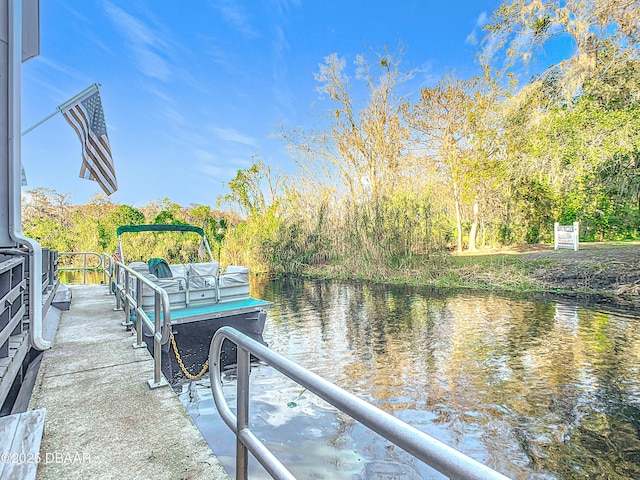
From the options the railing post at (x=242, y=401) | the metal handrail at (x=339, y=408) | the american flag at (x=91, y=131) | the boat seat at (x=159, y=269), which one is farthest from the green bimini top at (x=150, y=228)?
the railing post at (x=242, y=401)

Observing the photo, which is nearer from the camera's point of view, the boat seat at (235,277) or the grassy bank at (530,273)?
the boat seat at (235,277)

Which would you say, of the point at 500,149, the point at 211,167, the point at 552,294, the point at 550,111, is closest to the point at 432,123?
the point at 500,149

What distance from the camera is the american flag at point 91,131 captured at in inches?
185

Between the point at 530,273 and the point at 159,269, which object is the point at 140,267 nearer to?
the point at 159,269

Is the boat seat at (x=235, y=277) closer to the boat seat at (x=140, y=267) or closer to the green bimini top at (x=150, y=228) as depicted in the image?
the boat seat at (x=140, y=267)

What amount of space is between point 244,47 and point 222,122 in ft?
21.9

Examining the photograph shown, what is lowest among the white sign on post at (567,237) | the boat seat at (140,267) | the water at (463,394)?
the water at (463,394)

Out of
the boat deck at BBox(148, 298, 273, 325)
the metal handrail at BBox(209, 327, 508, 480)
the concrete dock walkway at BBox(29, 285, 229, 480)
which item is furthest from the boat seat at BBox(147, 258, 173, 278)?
the metal handrail at BBox(209, 327, 508, 480)

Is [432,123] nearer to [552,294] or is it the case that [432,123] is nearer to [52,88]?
[552,294]

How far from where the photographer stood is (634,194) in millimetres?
12430

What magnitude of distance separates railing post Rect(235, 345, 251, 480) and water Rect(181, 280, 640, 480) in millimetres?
1530

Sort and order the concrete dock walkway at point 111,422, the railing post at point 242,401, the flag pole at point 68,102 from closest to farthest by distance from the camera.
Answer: the railing post at point 242,401, the concrete dock walkway at point 111,422, the flag pole at point 68,102

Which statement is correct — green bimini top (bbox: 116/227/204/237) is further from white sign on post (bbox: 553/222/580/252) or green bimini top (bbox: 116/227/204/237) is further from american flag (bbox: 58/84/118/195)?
white sign on post (bbox: 553/222/580/252)

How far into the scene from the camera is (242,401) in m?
1.52
